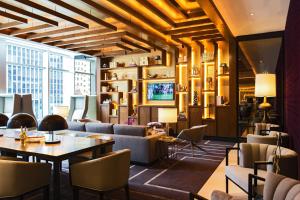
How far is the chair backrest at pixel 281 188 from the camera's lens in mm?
1446

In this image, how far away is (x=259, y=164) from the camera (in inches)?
101

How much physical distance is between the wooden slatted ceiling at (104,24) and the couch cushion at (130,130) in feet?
7.56

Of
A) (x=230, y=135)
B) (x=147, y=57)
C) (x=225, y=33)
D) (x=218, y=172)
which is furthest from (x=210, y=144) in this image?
(x=147, y=57)

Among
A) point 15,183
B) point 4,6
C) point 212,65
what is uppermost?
point 4,6

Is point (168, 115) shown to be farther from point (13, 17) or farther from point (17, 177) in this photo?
point (13, 17)

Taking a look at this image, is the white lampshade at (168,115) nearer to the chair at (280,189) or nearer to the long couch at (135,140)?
the long couch at (135,140)

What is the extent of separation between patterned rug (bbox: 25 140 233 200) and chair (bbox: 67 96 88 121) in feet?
14.1

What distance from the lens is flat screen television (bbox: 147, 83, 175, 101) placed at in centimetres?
835

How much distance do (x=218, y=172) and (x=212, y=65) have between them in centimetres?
454

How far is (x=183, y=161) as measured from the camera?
4.90 metres

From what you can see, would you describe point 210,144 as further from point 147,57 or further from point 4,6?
point 4,6

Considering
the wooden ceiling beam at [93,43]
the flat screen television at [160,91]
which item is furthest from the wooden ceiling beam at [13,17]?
the flat screen television at [160,91]

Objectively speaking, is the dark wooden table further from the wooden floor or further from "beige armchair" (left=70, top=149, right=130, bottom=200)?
the wooden floor

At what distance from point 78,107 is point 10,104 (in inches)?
103
